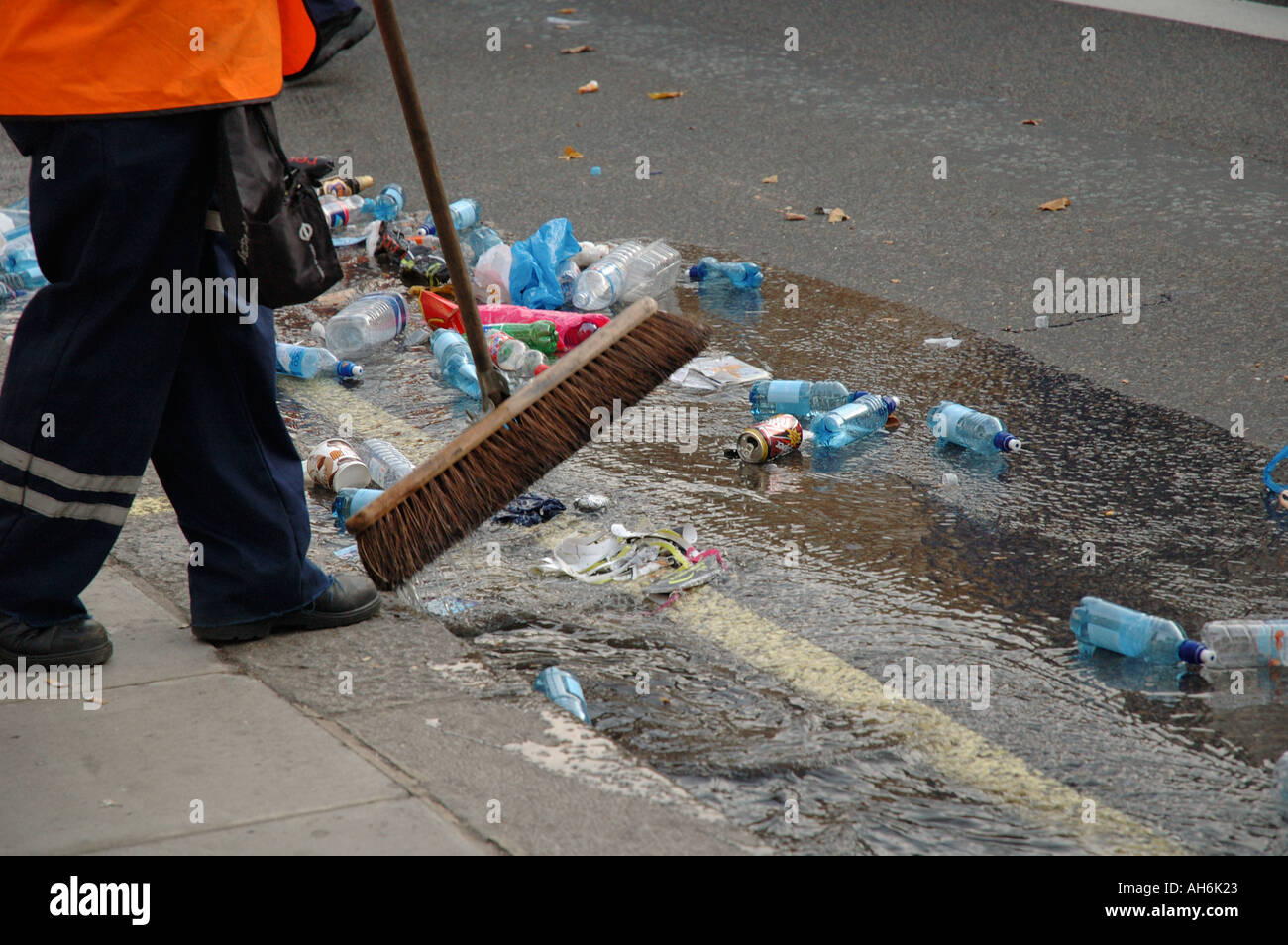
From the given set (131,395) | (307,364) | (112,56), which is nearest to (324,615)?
(131,395)

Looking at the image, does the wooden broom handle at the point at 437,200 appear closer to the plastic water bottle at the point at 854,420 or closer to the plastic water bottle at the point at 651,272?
the plastic water bottle at the point at 854,420

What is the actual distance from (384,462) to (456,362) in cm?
80

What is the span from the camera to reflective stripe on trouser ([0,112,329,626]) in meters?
2.71

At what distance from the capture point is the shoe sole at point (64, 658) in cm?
293

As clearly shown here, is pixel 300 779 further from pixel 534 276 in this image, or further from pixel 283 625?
pixel 534 276

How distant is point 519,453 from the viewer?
3117 millimetres

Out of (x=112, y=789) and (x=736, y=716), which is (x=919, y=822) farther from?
(x=112, y=789)

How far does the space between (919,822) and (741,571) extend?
3.59 feet

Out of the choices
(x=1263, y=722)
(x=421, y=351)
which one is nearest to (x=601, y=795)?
(x=1263, y=722)

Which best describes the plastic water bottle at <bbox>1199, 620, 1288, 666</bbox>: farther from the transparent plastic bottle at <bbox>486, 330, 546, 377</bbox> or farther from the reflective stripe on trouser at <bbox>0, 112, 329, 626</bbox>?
the transparent plastic bottle at <bbox>486, 330, 546, 377</bbox>

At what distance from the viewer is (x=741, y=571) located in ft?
11.7

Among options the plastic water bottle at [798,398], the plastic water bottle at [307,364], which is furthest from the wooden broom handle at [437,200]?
the plastic water bottle at [307,364]

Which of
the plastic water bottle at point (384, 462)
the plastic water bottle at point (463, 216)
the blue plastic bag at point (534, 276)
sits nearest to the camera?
the plastic water bottle at point (384, 462)

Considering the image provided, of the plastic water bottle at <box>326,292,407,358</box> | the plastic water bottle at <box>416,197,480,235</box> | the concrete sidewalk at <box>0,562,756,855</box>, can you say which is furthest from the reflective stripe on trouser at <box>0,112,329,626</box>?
the plastic water bottle at <box>416,197,480,235</box>
